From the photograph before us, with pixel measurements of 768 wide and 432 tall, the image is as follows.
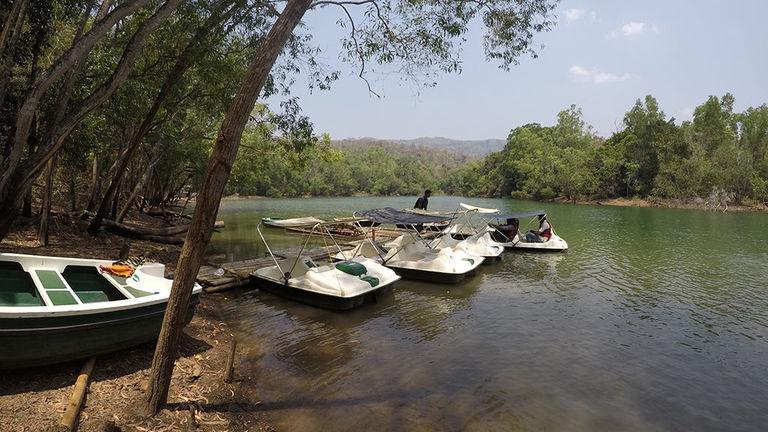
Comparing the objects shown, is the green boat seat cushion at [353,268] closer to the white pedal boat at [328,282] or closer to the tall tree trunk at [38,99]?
the white pedal boat at [328,282]

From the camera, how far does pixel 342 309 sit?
11.5 metres

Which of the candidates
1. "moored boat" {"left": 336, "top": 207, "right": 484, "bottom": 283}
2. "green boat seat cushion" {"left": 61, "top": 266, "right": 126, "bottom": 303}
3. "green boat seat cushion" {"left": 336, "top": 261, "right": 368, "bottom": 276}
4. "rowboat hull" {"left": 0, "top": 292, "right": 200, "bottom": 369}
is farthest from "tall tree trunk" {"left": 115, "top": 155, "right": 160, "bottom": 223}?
"rowboat hull" {"left": 0, "top": 292, "right": 200, "bottom": 369}

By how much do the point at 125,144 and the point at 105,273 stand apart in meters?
15.4

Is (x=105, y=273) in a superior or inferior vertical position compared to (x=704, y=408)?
superior

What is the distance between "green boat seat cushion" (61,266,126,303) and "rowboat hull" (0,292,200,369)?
772 mm

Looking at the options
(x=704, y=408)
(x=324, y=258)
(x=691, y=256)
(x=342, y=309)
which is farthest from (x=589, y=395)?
(x=691, y=256)

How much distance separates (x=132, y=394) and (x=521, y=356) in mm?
7061

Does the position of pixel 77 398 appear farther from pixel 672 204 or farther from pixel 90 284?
pixel 672 204

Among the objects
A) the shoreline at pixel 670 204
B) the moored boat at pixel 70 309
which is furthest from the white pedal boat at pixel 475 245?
the shoreline at pixel 670 204

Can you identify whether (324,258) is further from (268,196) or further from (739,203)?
(268,196)

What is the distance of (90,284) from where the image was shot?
7.71m

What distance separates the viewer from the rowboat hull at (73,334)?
5.57 metres

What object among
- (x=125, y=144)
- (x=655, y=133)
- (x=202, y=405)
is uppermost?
(x=655, y=133)

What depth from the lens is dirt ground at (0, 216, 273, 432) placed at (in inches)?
205
